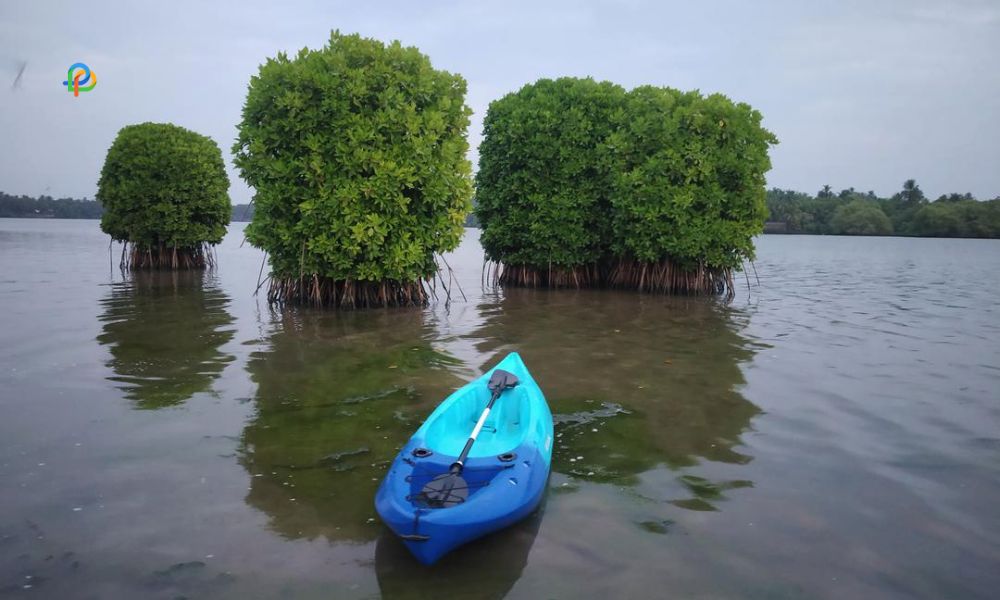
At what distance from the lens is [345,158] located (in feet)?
40.6

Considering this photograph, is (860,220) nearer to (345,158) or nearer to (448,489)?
(345,158)

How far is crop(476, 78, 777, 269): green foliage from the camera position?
16.0 metres

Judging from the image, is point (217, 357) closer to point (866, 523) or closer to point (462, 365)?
point (462, 365)

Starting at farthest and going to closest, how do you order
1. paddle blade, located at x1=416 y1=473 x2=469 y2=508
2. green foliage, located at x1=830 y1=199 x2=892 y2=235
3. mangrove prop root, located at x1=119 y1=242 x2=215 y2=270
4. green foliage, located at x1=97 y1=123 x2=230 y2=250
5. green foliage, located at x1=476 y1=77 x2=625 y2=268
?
green foliage, located at x1=830 y1=199 x2=892 y2=235 → mangrove prop root, located at x1=119 y1=242 x2=215 y2=270 → green foliage, located at x1=97 y1=123 x2=230 y2=250 → green foliage, located at x1=476 y1=77 x2=625 y2=268 → paddle blade, located at x1=416 y1=473 x2=469 y2=508

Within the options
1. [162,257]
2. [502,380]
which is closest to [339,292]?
[502,380]

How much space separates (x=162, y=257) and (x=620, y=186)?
1724 cm

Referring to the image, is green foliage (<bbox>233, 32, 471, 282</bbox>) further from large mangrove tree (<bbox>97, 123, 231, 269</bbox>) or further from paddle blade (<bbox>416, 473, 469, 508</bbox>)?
large mangrove tree (<bbox>97, 123, 231, 269</bbox>)

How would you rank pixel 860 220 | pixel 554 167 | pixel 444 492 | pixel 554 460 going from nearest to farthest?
1. pixel 444 492
2. pixel 554 460
3. pixel 554 167
4. pixel 860 220

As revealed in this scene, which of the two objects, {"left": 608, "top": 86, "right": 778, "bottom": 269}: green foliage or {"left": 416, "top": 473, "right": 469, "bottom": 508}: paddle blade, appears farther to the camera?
{"left": 608, "top": 86, "right": 778, "bottom": 269}: green foliage

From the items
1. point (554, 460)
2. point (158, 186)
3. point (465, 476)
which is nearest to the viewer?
point (465, 476)

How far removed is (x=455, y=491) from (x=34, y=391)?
19.1ft

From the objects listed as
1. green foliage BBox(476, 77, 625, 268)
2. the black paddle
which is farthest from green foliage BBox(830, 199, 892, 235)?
the black paddle

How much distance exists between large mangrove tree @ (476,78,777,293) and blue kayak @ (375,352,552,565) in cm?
1148

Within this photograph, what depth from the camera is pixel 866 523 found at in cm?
435
